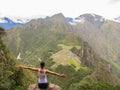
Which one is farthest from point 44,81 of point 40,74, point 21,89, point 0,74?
point 0,74

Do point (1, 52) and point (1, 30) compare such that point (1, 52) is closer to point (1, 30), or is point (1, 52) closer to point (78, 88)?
point (1, 30)

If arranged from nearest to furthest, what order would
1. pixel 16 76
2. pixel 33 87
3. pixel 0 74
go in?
pixel 33 87
pixel 0 74
pixel 16 76

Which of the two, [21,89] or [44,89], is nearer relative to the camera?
[44,89]

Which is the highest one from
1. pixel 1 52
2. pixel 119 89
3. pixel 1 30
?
pixel 1 30

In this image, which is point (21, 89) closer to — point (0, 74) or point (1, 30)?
point (0, 74)

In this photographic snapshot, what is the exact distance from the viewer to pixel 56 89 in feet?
96.8

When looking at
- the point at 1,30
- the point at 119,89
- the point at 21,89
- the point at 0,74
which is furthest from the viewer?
the point at 119,89

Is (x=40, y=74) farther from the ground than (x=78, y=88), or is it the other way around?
(x=40, y=74)

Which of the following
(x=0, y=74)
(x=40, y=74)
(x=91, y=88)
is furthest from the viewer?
(x=91, y=88)

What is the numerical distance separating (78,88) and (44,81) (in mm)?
137230

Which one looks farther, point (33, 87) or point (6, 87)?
point (6, 87)

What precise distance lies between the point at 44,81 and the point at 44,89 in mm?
834

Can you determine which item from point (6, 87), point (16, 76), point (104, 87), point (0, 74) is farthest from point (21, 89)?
point (104, 87)

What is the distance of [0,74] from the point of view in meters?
76.3
